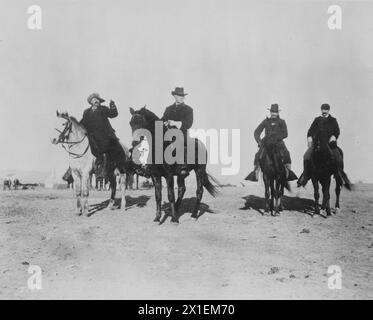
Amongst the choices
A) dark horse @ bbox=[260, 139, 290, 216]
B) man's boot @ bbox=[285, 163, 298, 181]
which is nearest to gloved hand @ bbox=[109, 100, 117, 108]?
dark horse @ bbox=[260, 139, 290, 216]

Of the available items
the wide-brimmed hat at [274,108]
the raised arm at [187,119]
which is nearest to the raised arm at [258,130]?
the wide-brimmed hat at [274,108]

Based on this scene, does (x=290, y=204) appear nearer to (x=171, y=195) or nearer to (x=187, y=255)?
(x=171, y=195)

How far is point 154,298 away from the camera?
6891 millimetres

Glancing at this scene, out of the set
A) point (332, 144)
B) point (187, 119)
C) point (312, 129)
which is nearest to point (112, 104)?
point (187, 119)

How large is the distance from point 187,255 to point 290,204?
5498 millimetres

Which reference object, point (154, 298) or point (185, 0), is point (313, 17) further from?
point (154, 298)

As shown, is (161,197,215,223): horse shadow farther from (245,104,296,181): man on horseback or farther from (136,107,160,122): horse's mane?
(136,107,160,122): horse's mane

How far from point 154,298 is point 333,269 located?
307 centimetres

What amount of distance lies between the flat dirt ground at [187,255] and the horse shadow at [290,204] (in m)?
0.35

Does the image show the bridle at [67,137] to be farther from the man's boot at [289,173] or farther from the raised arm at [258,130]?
the man's boot at [289,173]

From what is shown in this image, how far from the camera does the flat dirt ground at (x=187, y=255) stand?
6.92 meters

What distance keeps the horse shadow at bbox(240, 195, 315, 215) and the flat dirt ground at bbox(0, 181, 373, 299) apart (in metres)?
0.35

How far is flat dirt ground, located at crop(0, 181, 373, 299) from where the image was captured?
6.92 meters

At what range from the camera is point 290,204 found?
12555 millimetres
